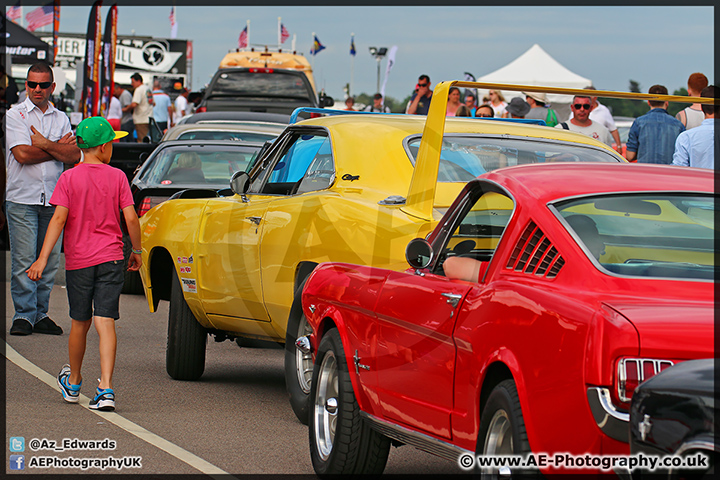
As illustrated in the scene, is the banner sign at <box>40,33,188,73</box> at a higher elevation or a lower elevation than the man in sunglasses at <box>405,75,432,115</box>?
higher

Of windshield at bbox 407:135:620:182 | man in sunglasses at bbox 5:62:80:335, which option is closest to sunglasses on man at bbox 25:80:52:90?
man in sunglasses at bbox 5:62:80:335

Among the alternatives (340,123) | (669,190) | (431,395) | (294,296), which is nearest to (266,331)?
(294,296)

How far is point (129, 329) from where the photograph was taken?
10664 millimetres

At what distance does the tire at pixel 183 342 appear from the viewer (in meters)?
8.20

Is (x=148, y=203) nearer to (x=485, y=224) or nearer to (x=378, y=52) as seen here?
(x=485, y=224)

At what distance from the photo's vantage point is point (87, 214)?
23.5ft

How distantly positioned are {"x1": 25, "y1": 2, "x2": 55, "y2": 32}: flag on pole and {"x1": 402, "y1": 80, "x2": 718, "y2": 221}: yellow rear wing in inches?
1456

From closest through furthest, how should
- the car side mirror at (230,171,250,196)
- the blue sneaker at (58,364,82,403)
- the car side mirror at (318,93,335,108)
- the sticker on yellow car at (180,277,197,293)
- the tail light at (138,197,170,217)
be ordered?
1. the blue sneaker at (58,364,82,403)
2. the car side mirror at (230,171,250,196)
3. the sticker on yellow car at (180,277,197,293)
4. the tail light at (138,197,170,217)
5. the car side mirror at (318,93,335,108)

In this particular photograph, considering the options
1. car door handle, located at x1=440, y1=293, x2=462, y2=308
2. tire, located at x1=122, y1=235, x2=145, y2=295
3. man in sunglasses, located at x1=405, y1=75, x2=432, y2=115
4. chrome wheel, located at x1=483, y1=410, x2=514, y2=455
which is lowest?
tire, located at x1=122, y1=235, x2=145, y2=295

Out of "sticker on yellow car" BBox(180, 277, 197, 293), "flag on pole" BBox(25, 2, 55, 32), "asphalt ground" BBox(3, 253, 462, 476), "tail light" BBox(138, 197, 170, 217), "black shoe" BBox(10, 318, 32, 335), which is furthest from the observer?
"flag on pole" BBox(25, 2, 55, 32)

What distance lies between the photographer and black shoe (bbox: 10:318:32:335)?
A: 9859 millimetres

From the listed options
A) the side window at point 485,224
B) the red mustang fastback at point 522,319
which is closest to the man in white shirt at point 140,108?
the red mustang fastback at point 522,319

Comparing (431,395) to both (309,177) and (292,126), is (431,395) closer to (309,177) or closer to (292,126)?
(309,177)

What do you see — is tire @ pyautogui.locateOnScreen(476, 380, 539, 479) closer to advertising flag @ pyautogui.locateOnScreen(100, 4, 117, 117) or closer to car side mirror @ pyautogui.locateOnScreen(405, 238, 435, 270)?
car side mirror @ pyautogui.locateOnScreen(405, 238, 435, 270)
